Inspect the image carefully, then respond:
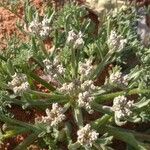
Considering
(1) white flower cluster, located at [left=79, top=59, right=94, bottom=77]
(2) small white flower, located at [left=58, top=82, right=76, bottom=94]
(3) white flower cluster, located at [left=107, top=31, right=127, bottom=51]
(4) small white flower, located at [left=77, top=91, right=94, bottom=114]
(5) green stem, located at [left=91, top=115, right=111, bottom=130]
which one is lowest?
(5) green stem, located at [left=91, top=115, right=111, bottom=130]

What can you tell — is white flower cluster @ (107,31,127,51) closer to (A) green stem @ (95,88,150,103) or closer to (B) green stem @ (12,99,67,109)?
(A) green stem @ (95,88,150,103)

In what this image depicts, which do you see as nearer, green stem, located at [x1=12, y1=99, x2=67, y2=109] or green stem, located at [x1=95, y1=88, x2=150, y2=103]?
green stem, located at [x1=12, y1=99, x2=67, y2=109]

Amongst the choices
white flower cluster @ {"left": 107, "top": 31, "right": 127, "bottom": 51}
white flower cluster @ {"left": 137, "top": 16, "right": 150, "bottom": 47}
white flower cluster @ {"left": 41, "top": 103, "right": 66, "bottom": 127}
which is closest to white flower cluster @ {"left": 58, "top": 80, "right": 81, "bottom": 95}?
white flower cluster @ {"left": 41, "top": 103, "right": 66, "bottom": 127}

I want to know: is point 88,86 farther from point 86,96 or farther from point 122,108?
point 122,108

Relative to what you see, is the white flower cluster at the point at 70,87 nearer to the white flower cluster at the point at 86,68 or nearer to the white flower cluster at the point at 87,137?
the white flower cluster at the point at 86,68

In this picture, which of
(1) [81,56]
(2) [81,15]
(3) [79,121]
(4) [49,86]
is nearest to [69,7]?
(2) [81,15]

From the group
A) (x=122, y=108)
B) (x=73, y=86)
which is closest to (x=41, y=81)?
(x=73, y=86)
